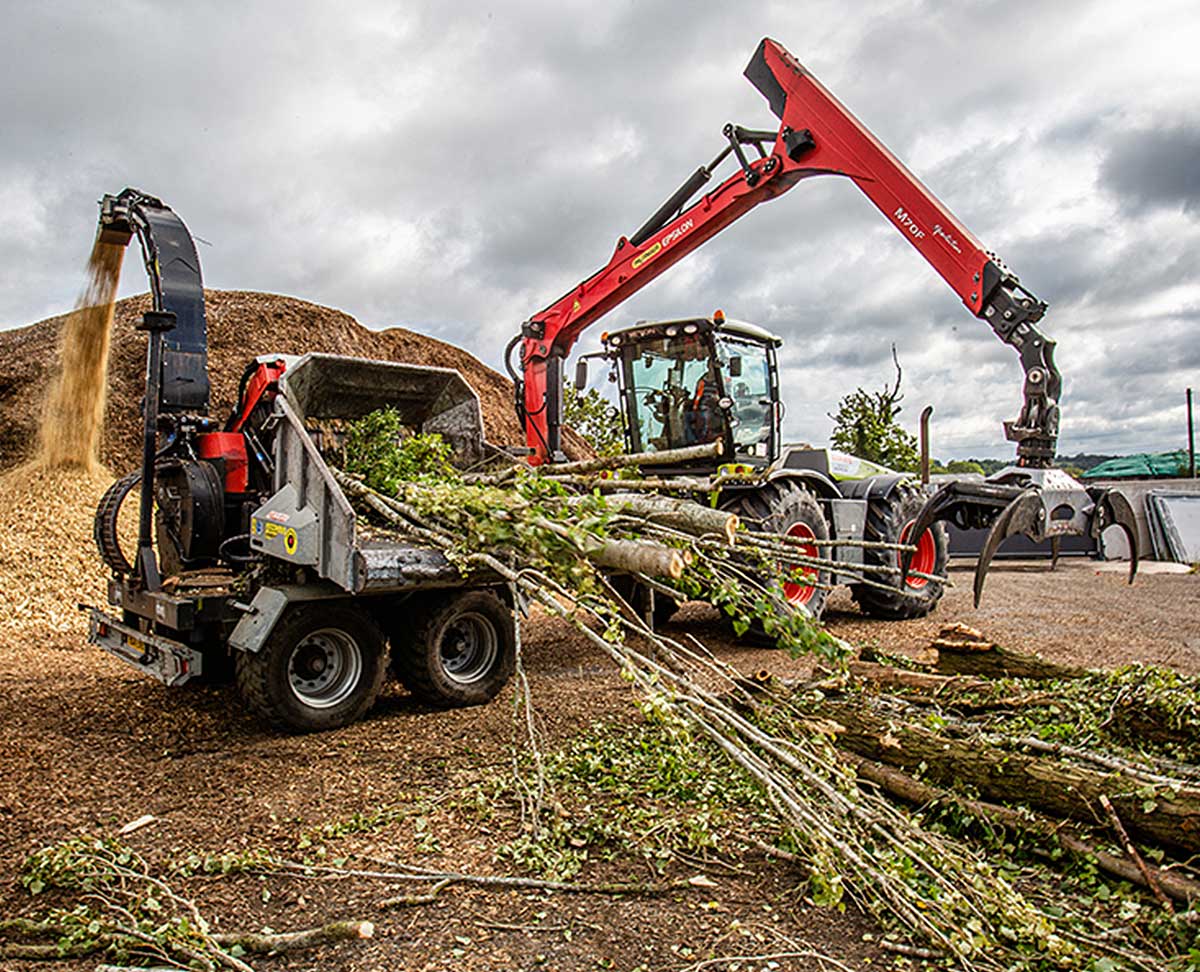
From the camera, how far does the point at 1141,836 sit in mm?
3605

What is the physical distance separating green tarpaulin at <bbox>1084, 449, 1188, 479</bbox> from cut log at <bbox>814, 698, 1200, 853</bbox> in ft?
89.0

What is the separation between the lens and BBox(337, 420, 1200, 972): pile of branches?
3.12m

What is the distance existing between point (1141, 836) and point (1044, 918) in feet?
2.79

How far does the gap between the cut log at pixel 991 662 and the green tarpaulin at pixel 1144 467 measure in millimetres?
25276

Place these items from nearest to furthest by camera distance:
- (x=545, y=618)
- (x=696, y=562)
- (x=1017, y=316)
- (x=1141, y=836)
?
(x=1141, y=836)
(x=696, y=562)
(x=1017, y=316)
(x=545, y=618)

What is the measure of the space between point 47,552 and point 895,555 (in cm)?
886

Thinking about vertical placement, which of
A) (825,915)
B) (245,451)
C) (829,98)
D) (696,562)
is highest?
(829,98)

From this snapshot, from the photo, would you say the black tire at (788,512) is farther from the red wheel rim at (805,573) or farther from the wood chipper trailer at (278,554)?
the wood chipper trailer at (278,554)

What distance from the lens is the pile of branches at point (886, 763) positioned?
3115mm

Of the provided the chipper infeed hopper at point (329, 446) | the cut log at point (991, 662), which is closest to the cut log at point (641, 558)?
the chipper infeed hopper at point (329, 446)

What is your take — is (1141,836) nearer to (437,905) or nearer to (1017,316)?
(437,905)

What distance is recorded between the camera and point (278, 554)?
548 cm

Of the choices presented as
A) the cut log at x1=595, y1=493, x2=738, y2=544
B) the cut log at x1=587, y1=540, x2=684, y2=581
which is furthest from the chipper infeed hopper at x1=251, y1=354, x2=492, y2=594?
the cut log at x1=587, y1=540, x2=684, y2=581

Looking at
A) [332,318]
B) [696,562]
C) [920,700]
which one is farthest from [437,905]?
[332,318]
